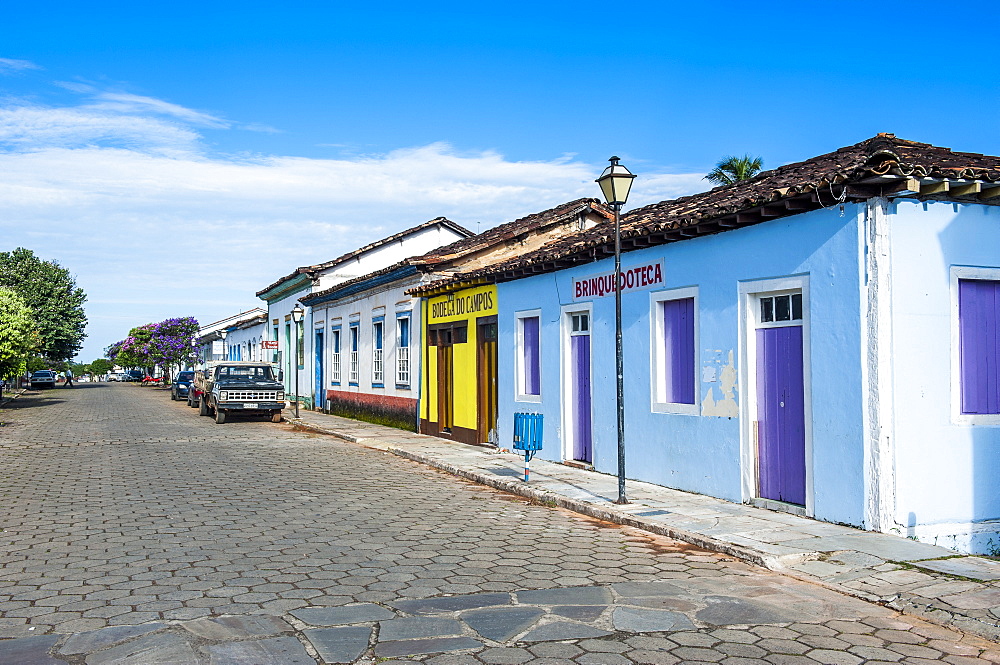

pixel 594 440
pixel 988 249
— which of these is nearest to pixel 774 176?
pixel 988 249

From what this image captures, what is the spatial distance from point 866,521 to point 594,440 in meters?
5.25

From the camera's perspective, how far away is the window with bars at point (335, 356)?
28688 millimetres

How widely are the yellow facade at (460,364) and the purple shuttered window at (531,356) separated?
3.96 feet

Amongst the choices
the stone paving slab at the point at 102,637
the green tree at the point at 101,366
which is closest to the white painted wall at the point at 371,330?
the stone paving slab at the point at 102,637

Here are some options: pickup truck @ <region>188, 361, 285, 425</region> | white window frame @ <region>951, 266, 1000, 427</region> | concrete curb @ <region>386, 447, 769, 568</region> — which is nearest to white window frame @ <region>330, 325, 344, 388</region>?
pickup truck @ <region>188, 361, 285, 425</region>

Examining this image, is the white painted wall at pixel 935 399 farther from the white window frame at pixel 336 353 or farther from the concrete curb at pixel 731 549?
the white window frame at pixel 336 353

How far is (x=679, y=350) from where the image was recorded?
11.3 metres

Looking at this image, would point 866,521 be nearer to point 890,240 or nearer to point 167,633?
point 890,240

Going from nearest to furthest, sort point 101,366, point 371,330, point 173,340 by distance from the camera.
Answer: point 371,330, point 173,340, point 101,366

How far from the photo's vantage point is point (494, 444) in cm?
1702

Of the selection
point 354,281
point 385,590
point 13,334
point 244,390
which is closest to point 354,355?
point 354,281

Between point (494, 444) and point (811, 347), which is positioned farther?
point (494, 444)

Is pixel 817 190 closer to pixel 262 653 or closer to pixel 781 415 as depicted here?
pixel 781 415

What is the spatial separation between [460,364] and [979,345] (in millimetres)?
11109
